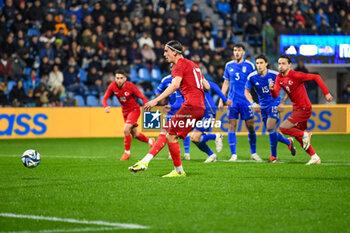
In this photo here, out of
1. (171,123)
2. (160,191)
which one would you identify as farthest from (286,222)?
(171,123)

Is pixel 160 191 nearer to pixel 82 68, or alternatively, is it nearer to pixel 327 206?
pixel 327 206

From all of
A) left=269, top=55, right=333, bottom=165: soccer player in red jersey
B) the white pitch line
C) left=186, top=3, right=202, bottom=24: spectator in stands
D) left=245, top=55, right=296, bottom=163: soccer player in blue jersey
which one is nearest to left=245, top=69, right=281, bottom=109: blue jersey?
left=245, top=55, right=296, bottom=163: soccer player in blue jersey

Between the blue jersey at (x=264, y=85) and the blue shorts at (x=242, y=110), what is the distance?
303 mm

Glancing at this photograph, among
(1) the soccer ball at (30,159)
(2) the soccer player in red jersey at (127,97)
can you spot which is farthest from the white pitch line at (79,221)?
(2) the soccer player in red jersey at (127,97)

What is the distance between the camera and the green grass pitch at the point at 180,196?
6027 millimetres

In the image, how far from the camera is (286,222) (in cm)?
607

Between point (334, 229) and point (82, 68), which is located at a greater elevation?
point (82, 68)

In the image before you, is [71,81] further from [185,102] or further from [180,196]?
[180,196]

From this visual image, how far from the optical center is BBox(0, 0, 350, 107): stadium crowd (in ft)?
73.2

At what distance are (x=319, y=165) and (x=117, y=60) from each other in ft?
43.4

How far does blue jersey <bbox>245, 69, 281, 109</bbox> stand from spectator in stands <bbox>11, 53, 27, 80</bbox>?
11527mm

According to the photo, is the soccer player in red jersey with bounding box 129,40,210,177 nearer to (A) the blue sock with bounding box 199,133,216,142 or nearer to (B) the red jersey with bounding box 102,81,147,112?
(A) the blue sock with bounding box 199,133,216,142

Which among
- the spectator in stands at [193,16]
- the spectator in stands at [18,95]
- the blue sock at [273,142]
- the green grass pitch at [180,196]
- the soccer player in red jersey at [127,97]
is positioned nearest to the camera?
the green grass pitch at [180,196]

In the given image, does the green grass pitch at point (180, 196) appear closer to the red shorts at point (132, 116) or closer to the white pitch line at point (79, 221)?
the white pitch line at point (79, 221)
